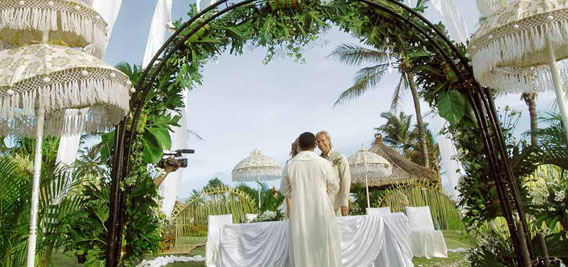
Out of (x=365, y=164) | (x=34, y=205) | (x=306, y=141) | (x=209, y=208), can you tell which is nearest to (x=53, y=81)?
(x=34, y=205)

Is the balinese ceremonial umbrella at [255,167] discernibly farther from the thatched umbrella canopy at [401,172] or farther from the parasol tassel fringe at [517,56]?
the parasol tassel fringe at [517,56]

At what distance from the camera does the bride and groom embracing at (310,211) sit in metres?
3.52

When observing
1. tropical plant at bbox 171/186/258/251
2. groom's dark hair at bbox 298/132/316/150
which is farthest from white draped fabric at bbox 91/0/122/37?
tropical plant at bbox 171/186/258/251

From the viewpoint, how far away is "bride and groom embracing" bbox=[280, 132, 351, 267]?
352cm

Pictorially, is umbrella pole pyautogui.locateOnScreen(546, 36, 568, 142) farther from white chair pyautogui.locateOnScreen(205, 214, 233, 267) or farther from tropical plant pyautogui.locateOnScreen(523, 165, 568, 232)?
white chair pyautogui.locateOnScreen(205, 214, 233, 267)

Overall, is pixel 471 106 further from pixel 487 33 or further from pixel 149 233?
pixel 149 233

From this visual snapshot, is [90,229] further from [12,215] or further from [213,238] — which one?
[213,238]

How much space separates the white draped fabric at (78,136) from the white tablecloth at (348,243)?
6.45 ft

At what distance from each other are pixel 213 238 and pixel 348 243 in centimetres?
308

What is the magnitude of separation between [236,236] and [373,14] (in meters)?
2.74

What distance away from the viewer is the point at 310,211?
11.7 ft

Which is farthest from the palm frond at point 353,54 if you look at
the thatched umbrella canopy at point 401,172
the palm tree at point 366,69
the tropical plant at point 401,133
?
the tropical plant at point 401,133

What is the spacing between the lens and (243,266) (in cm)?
424

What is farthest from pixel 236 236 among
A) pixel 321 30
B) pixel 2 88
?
pixel 2 88
